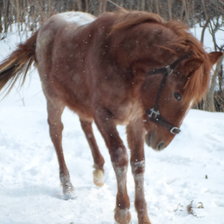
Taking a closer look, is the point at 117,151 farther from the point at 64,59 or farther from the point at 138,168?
the point at 64,59

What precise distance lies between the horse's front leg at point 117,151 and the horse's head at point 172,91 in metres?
0.43

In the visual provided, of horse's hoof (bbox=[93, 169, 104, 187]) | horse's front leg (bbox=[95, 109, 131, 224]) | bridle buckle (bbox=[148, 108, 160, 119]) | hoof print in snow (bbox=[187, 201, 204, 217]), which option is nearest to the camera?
bridle buckle (bbox=[148, 108, 160, 119])

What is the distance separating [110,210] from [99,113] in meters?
1.02

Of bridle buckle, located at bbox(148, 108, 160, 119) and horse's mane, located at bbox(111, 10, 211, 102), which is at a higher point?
horse's mane, located at bbox(111, 10, 211, 102)

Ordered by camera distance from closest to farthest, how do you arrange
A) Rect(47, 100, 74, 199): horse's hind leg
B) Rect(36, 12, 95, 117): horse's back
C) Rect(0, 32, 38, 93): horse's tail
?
Rect(36, 12, 95, 117): horse's back < Rect(47, 100, 74, 199): horse's hind leg < Rect(0, 32, 38, 93): horse's tail

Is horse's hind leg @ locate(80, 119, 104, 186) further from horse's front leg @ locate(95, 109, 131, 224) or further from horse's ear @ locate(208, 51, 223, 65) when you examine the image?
horse's ear @ locate(208, 51, 223, 65)

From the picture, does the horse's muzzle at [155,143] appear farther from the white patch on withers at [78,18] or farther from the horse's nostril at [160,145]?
the white patch on withers at [78,18]

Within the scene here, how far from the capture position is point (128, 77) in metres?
3.33

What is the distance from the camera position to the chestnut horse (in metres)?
3.03

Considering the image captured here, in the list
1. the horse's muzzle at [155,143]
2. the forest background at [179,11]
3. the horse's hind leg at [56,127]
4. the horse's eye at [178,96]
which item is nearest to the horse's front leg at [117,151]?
the horse's muzzle at [155,143]

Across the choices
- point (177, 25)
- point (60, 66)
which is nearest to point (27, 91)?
point (60, 66)

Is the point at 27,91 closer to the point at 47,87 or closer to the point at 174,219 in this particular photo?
the point at 47,87

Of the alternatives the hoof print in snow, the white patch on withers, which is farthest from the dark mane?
the hoof print in snow

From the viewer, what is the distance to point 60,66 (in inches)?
164
